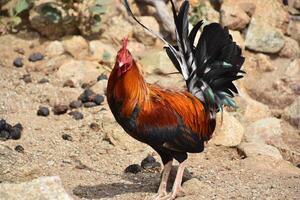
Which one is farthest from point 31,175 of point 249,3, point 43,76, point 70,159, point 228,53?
point 249,3

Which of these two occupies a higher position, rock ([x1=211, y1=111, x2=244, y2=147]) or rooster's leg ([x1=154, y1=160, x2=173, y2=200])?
rooster's leg ([x1=154, y1=160, x2=173, y2=200])

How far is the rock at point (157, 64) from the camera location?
9.20m

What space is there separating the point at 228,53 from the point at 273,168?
1709 mm

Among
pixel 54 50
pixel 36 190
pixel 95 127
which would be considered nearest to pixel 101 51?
pixel 54 50

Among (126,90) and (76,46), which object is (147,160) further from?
(76,46)

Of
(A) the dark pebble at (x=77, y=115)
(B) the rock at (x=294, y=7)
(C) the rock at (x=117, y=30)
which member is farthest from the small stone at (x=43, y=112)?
(B) the rock at (x=294, y=7)

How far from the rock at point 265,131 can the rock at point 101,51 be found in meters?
2.21

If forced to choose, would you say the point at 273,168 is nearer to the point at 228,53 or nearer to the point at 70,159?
the point at 228,53

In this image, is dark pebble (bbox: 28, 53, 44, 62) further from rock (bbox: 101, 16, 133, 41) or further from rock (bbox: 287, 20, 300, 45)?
rock (bbox: 287, 20, 300, 45)

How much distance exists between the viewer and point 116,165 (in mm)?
7199

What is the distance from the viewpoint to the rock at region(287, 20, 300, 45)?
33.7ft

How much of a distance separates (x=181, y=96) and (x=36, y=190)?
162cm

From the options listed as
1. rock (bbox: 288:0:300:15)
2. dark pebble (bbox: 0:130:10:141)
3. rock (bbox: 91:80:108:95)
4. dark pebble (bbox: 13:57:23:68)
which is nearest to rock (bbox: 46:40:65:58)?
dark pebble (bbox: 13:57:23:68)

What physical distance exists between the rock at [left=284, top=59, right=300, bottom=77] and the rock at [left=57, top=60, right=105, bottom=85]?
2651 mm
